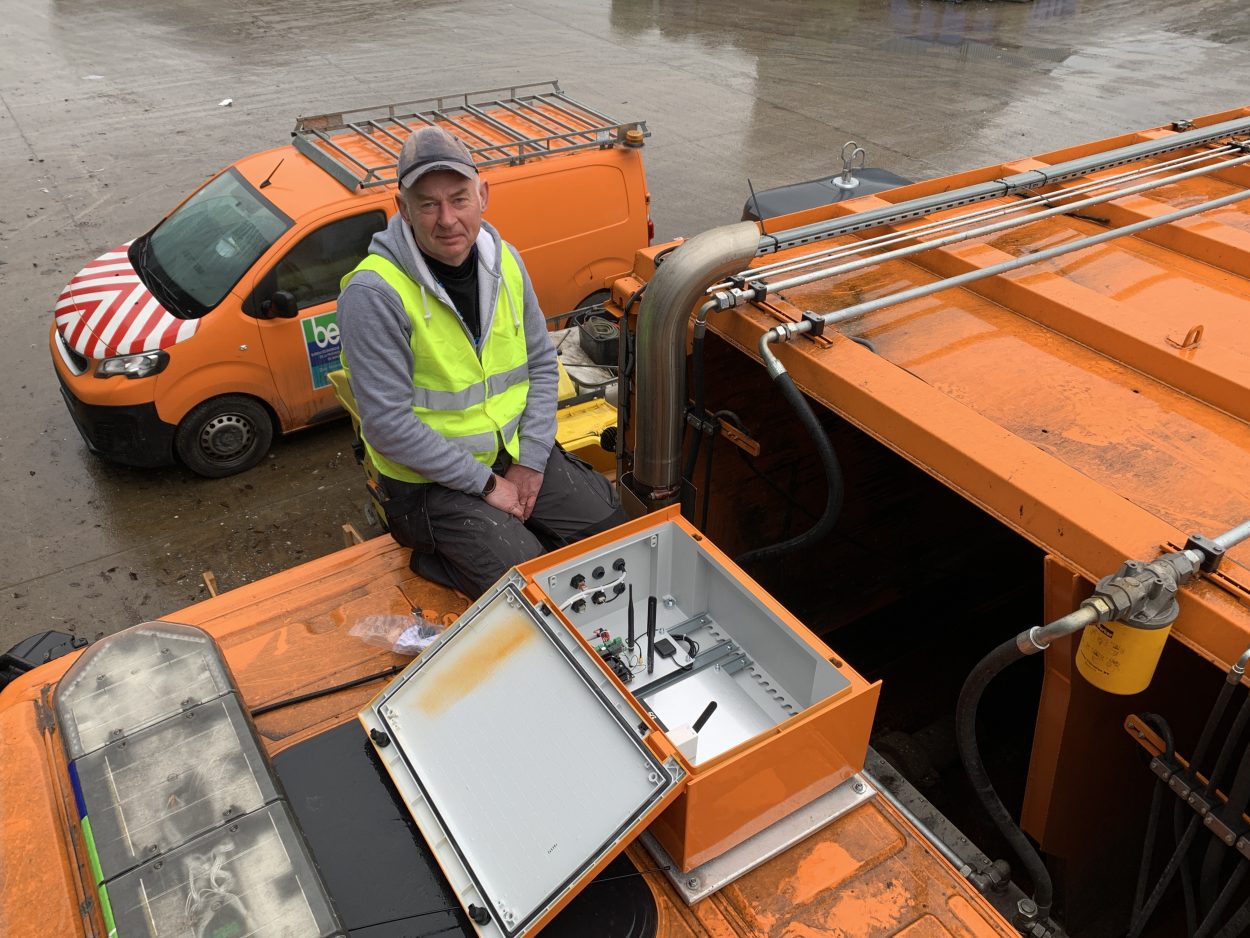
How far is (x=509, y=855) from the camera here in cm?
205

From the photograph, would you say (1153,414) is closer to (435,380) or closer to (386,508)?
(435,380)

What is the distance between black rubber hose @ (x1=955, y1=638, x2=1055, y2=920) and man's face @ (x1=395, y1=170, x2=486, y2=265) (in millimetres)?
2038

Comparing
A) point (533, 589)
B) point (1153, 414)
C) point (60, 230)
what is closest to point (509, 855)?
point (533, 589)

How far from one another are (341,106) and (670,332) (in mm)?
11504

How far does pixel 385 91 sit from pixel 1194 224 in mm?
12078

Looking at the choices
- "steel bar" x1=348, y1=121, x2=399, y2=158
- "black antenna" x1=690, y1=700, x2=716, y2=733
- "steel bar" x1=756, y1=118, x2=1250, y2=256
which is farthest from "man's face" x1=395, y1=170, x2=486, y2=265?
"steel bar" x1=348, y1=121, x2=399, y2=158

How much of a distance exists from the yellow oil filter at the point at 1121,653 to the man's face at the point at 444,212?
7.12 ft

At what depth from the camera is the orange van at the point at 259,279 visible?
5.50 meters

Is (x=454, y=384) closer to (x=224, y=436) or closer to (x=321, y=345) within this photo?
(x=321, y=345)

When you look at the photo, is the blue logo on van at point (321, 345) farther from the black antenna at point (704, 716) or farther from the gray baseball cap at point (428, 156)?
the black antenna at point (704, 716)

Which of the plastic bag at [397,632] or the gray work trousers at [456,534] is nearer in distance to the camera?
the plastic bag at [397,632]

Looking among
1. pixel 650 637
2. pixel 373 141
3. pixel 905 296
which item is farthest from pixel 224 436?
pixel 905 296

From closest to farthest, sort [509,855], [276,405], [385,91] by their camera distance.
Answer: [509,855]
[276,405]
[385,91]

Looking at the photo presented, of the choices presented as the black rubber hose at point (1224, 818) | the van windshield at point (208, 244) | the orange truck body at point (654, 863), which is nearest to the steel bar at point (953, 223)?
the orange truck body at point (654, 863)
